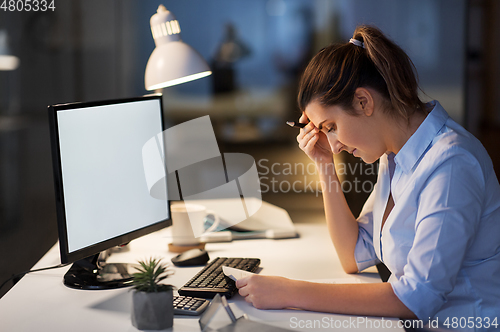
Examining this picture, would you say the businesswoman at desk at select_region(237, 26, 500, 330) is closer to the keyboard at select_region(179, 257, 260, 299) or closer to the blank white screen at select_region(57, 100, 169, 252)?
the keyboard at select_region(179, 257, 260, 299)

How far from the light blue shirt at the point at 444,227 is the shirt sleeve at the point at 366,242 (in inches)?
4.4

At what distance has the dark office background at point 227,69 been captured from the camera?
6.40 ft

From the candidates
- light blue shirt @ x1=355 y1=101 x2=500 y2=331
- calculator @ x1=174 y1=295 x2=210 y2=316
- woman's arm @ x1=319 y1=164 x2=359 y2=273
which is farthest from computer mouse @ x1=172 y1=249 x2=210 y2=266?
light blue shirt @ x1=355 y1=101 x2=500 y2=331

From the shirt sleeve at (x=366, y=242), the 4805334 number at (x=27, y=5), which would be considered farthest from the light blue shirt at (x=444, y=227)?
the 4805334 number at (x=27, y=5)

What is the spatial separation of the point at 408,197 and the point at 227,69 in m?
1.25

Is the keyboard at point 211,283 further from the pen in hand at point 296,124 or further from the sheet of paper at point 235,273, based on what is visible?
the pen in hand at point 296,124

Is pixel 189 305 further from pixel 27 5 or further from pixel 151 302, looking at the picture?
pixel 27 5

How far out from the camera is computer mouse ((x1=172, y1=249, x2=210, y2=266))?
1.24 m

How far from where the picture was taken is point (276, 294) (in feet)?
3.09

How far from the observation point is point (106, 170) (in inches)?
43.6

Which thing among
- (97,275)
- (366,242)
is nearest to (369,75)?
(366,242)

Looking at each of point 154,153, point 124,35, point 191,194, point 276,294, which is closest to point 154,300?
point 276,294

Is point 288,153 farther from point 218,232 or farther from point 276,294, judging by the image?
point 276,294

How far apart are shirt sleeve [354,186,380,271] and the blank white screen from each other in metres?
0.55
